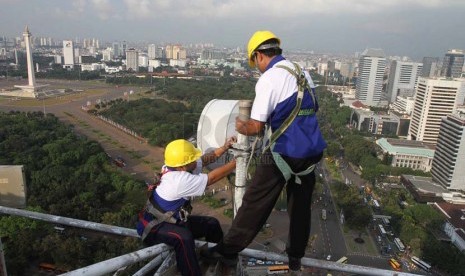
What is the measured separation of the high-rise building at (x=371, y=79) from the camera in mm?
36844

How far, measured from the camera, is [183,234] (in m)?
1.62

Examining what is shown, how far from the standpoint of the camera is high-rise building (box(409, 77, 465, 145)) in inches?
875

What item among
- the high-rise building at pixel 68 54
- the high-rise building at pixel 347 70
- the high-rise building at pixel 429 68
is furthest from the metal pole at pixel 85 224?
the high-rise building at pixel 347 70

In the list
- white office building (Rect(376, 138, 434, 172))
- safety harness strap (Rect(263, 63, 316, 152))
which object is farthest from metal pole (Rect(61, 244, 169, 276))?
white office building (Rect(376, 138, 434, 172))

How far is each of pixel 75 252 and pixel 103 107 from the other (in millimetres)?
20622

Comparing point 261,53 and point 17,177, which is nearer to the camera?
point 261,53

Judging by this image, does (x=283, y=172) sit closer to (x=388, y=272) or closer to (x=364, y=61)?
(x=388, y=272)

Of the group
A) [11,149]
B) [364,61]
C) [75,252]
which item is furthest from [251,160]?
[364,61]

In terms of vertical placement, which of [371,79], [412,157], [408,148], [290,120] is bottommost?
[412,157]

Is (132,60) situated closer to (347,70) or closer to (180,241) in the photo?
(347,70)

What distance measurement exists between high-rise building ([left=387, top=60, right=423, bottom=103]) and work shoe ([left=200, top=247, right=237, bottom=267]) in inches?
1675

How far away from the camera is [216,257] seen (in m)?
1.67

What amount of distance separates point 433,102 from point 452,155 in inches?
288

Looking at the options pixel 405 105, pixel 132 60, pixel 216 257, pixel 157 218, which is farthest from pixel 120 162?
pixel 132 60
